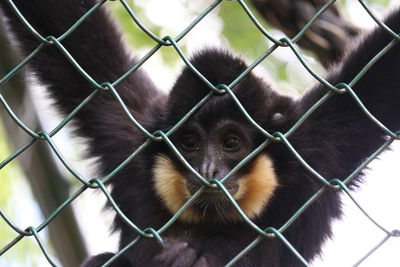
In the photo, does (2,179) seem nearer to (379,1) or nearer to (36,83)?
(36,83)

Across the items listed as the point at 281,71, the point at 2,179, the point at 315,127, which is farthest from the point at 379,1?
the point at 2,179

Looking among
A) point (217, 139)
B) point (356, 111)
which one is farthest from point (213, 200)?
point (356, 111)

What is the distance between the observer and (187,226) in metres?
4.20

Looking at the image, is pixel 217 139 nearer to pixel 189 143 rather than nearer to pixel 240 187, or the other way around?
pixel 189 143

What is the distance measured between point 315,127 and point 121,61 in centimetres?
156

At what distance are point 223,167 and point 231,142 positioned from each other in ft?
0.67

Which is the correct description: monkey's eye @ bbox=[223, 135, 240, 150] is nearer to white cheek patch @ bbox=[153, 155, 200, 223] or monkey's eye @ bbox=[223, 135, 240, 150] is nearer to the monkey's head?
the monkey's head

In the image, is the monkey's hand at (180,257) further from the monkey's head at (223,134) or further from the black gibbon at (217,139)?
the monkey's head at (223,134)

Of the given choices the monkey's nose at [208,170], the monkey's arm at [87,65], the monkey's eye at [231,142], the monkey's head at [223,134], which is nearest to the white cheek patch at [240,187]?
the monkey's head at [223,134]

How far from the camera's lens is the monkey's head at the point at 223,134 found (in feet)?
12.7

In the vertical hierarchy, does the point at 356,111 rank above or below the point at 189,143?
below

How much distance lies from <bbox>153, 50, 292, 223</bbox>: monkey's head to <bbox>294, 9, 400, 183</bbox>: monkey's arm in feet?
1.02

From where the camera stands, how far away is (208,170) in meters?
3.66

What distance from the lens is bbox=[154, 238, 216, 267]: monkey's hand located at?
3.64m
